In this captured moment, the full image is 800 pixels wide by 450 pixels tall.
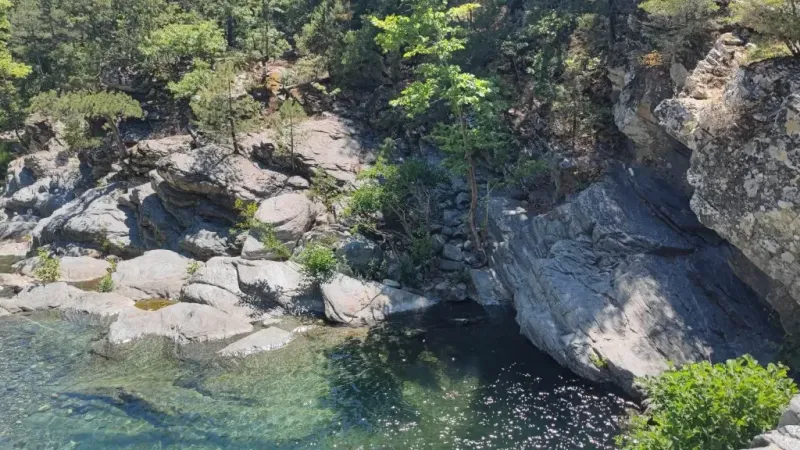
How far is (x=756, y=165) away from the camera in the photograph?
47.2 ft

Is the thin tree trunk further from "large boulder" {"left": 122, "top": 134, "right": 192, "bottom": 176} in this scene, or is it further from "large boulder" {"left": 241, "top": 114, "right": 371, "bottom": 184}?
"large boulder" {"left": 122, "top": 134, "right": 192, "bottom": 176}

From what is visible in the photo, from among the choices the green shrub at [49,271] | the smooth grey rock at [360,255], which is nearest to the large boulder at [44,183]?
the green shrub at [49,271]

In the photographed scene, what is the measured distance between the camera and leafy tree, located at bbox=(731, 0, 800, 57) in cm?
1377

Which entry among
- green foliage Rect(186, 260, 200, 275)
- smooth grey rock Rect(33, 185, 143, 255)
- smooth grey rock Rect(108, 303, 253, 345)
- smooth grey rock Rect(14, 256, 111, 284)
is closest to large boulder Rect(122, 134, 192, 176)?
smooth grey rock Rect(33, 185, 143, 255)

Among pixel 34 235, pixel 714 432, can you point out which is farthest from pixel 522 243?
pixel 34 235

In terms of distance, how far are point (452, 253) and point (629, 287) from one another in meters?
8.60

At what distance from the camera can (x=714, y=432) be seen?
9312 millimetres

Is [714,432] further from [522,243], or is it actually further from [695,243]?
[522,243]

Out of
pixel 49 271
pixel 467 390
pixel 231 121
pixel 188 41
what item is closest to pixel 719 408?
pixel 467 390

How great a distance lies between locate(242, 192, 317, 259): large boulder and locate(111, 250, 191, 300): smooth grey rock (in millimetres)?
3378

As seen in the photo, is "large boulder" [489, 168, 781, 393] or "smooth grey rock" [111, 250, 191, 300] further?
"smooth grey rock" [111, 250, 191, 300]

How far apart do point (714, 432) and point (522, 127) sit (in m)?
20.8

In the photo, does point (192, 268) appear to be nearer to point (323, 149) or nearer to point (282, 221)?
point (282, 221)

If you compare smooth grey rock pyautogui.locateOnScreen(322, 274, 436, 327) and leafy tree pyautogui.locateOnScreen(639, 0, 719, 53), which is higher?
leafy tree pyautogui.locateOnScreen(639, 0, 719, 53)
